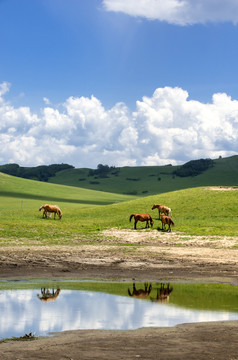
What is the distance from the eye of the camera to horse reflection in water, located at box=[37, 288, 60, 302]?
1700cm

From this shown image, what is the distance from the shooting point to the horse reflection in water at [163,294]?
17047mm

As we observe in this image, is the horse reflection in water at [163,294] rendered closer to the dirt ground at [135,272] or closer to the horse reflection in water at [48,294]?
the dirt ground at [135,272]

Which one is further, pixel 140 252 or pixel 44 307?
pixel 140 252

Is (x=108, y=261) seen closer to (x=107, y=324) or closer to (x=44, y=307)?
(x=44, y=307)

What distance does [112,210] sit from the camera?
6066 centimetres

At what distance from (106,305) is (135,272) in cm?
676

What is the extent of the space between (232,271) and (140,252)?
724 cm

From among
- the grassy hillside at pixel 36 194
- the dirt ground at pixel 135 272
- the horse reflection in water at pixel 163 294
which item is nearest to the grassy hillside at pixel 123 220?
the dirt ground at pixel 135 272

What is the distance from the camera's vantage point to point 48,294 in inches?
698

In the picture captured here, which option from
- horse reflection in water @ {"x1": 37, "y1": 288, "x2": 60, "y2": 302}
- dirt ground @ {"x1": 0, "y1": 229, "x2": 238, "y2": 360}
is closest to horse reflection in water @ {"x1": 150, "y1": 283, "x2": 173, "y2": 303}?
dirt ground @ {"x1": 0, "y1": 229, "x2": 238, "y2": 360}

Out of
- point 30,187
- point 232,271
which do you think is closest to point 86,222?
point 232,271

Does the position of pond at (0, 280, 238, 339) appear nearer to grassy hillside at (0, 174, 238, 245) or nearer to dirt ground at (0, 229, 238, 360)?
dirt ground at (0, 229, 238, 360)

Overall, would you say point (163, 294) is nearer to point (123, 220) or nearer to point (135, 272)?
point (135, 272)

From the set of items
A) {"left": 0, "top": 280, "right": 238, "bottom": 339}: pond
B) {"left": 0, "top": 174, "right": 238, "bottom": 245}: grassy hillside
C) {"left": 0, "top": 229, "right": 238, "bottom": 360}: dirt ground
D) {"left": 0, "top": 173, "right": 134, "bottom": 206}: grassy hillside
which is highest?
{"left": 0, "top": 173, "right": 134, "bottom": 206}: grassy hillside
